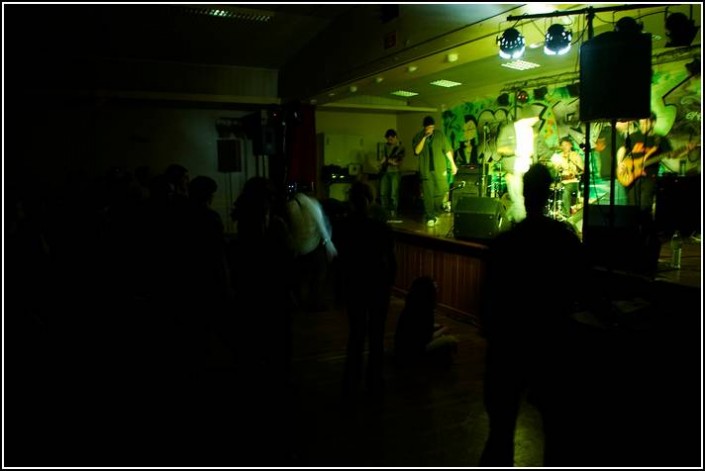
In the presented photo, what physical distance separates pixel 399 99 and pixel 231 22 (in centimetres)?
526

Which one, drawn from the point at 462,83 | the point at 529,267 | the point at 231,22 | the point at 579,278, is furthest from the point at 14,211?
the point at 462,83

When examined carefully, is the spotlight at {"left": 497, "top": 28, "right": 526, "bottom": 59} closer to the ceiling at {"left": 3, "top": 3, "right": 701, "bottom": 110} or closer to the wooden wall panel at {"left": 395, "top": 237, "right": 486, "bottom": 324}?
the ceiling at {"left": 3, "top": 3, "right": 701, "bottom": 110}

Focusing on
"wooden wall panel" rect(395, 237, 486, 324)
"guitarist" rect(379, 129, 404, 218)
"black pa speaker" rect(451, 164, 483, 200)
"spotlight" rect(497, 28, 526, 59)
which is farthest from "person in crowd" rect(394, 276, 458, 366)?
"guitarist" rect(379, 129, 404, 218)

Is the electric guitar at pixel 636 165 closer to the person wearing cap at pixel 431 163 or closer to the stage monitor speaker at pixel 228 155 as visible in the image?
the person wearing cap at pixel 431 163

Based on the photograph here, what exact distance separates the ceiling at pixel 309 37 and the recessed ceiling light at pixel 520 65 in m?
0.15

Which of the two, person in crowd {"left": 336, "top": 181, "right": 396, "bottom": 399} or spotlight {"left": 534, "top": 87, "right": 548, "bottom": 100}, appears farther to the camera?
spotlight {"left": 534, "top": 87, "right": 548, "bottom": 100}

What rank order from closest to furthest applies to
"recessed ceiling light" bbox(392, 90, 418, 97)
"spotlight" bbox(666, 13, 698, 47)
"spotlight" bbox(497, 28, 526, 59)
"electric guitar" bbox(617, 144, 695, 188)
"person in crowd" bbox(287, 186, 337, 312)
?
"spotlight" bbox(666, 13, 698, 47)
"spotlight" bbox(497, 28, 526, 59)
"person in crowd" bbox(287, 186, 337, 312)
"electric guitar" bbox(617, 144, 695, 188)
"recessed ceiling light" bbox(392, 90, 418, 97)

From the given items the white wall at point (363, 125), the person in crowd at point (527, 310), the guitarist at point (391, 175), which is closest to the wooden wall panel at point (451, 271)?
the person in crowd at point (527, 310)

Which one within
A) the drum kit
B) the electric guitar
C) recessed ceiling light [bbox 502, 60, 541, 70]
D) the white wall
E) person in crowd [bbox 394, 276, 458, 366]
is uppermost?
recessed ceiling light [bbox 502, 60, 541, 70]

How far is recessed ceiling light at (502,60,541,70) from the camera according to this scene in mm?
8841

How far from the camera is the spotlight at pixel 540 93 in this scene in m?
9.73

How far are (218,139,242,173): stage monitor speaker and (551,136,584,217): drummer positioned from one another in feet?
21.7

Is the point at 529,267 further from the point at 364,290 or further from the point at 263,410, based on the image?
the point at 263,410

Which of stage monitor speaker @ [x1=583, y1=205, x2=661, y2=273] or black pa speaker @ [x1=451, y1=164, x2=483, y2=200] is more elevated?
black pa speaker @ [x1=451, y1=164, x2=483, y2=200]
